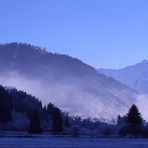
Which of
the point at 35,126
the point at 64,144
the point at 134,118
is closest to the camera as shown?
the point at 64,144

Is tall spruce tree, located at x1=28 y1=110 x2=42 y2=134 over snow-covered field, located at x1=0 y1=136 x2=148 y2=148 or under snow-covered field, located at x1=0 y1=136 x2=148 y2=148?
over

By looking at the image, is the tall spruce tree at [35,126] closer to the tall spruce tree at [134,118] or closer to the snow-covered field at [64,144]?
the tall spruce tree at [134,118]

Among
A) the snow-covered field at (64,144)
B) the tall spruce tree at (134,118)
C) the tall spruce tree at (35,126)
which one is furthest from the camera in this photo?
the tall spruce tree at (35,126)

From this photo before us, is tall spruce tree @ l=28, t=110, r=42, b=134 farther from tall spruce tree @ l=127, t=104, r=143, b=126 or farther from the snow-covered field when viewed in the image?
the snow-covered field

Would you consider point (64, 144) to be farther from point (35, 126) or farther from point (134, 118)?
point (35, 126)

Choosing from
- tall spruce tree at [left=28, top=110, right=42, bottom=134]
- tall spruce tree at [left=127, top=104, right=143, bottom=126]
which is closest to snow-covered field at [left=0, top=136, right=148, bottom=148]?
tall spruce tree at [left=127, top=104, right=143, bottom=126]

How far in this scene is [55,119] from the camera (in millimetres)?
167375

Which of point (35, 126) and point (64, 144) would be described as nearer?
point (64, 144)

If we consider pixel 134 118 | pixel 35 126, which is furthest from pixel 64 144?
pixel 35 126

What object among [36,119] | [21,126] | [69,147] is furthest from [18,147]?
[21,126]

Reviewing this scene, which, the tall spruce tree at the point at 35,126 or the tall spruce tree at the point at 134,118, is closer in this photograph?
the tall spruce tree at the point at 134,118

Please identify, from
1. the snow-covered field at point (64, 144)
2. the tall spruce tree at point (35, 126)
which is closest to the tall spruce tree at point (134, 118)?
the tall spruce tree at point (35, 126)

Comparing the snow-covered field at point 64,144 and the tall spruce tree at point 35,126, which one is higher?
the tall spruce tree at point 35,126

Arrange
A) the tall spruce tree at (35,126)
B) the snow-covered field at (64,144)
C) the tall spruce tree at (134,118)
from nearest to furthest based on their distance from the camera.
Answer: the snow-covered field at (64,144)
the tall spruce tree at (134,118)
the tall spruce tree at (35,126)
